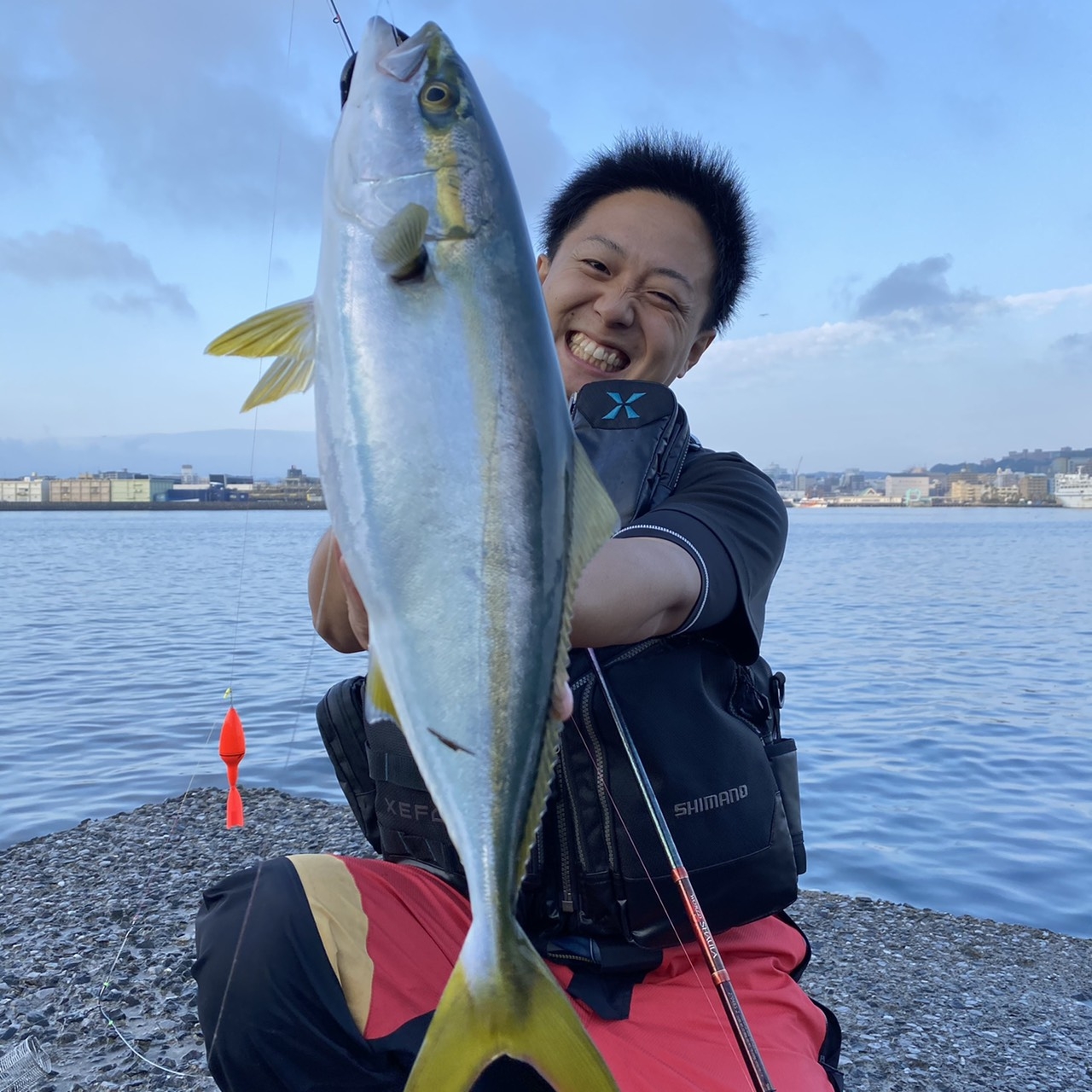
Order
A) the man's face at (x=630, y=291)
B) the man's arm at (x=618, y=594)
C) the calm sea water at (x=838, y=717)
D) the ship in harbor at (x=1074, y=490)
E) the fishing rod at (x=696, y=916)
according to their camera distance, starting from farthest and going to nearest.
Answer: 1. the ship in harbor at (x=1074, y=490)
2. the calm sea water at (x=838, y=717)
3. the man's face at (x=630, y=291)
4. the fishing rod at (x=696, y=916)
5. the man's arm at (x=618, y=594)

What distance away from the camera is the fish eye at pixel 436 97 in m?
1.81

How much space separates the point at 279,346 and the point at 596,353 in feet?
5.50

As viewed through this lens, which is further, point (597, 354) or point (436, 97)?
point (597, 354)

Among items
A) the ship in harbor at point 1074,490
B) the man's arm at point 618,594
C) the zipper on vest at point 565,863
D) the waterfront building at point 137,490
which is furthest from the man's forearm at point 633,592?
the ship in harbor at point 1074,490

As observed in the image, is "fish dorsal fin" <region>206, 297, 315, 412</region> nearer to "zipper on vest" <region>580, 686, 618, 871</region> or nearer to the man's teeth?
"zipper on vest" <region>580, 686, 618, 871</region>

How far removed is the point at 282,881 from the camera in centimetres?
262

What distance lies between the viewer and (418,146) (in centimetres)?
178

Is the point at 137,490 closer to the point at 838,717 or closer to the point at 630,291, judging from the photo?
the point at 838,717

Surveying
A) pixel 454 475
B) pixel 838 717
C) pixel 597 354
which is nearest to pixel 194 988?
pixel 597 354

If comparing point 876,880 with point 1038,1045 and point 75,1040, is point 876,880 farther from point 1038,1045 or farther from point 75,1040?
point 75,1040

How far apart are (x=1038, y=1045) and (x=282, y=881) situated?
139 inches

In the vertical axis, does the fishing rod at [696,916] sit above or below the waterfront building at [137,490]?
below

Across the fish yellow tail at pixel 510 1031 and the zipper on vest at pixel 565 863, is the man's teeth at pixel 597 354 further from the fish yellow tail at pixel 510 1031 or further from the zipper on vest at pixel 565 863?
the fish yellow tail at pixel 510 1031

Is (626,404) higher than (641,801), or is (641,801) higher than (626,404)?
(626,404)
